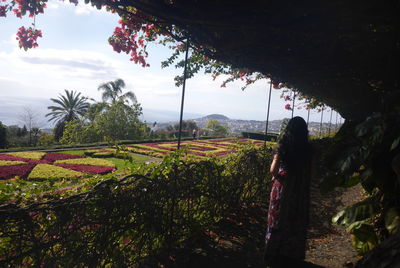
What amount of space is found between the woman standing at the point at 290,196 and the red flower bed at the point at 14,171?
9933 millimetres

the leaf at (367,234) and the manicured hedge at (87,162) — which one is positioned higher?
the leaf at (367,234)

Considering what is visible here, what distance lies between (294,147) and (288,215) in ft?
2.62

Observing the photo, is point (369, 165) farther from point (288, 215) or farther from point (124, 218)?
point (124, 218)

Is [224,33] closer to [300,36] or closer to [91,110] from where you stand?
[300,36]

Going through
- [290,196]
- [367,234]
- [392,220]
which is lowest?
[367,234]

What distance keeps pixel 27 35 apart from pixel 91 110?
30005 mm

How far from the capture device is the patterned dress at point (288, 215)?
2.81 metres

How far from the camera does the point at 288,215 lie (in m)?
2.82

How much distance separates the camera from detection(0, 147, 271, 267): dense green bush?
1.84m

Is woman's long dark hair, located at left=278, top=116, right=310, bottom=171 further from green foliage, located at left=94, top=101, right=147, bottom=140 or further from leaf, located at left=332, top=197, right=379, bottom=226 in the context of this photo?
green foliage, located at left=94, top=101, right=147, bottom=140

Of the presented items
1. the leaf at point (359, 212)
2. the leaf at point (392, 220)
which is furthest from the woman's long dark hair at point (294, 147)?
the leaf at point (392, 220)

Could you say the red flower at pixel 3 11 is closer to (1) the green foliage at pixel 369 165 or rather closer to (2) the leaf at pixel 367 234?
(1) the green foliage at pixel 369 165

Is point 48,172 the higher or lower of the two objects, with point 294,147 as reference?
lower

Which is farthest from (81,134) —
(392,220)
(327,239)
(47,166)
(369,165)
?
(392,220)
